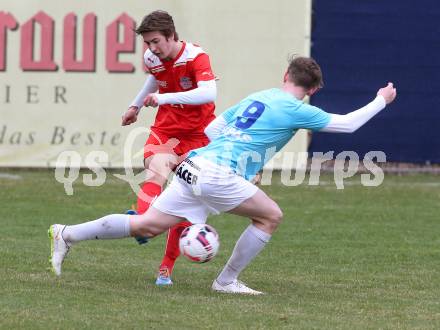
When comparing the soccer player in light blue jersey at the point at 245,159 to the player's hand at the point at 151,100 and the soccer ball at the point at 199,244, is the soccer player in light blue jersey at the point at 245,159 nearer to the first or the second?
the soccer ball at the point at 199,244

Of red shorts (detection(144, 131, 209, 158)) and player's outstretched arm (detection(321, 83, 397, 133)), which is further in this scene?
red shorts (detection(144, 131, 209, 158))

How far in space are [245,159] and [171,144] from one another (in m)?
1.15

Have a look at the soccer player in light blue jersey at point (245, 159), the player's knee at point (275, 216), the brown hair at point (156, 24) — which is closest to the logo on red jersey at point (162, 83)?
the brown hair at point (156, 24)

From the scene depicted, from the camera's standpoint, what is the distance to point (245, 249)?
673 centimetres

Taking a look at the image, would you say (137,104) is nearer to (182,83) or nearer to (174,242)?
(182,83)

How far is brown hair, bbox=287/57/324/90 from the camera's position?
6.48 m

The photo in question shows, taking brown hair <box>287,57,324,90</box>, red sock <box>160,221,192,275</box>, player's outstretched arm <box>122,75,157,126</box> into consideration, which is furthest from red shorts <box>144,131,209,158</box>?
brown hair <box>287,57,324,90</box>

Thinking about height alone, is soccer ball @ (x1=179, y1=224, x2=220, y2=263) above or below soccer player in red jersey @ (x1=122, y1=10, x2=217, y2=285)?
below

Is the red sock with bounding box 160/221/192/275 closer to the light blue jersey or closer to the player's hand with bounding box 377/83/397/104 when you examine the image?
the light blue jersey

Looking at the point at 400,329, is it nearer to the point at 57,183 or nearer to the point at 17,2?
the point at 57,183

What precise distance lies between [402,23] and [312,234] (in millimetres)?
6022

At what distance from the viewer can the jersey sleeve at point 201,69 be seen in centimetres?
732

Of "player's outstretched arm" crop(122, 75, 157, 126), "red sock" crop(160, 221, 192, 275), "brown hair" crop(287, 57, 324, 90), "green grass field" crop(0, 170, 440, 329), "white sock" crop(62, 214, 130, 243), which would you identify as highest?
"brown hair" crop(287, 57, 324, 90)

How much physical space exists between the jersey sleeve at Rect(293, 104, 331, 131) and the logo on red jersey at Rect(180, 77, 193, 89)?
1.22 metres
